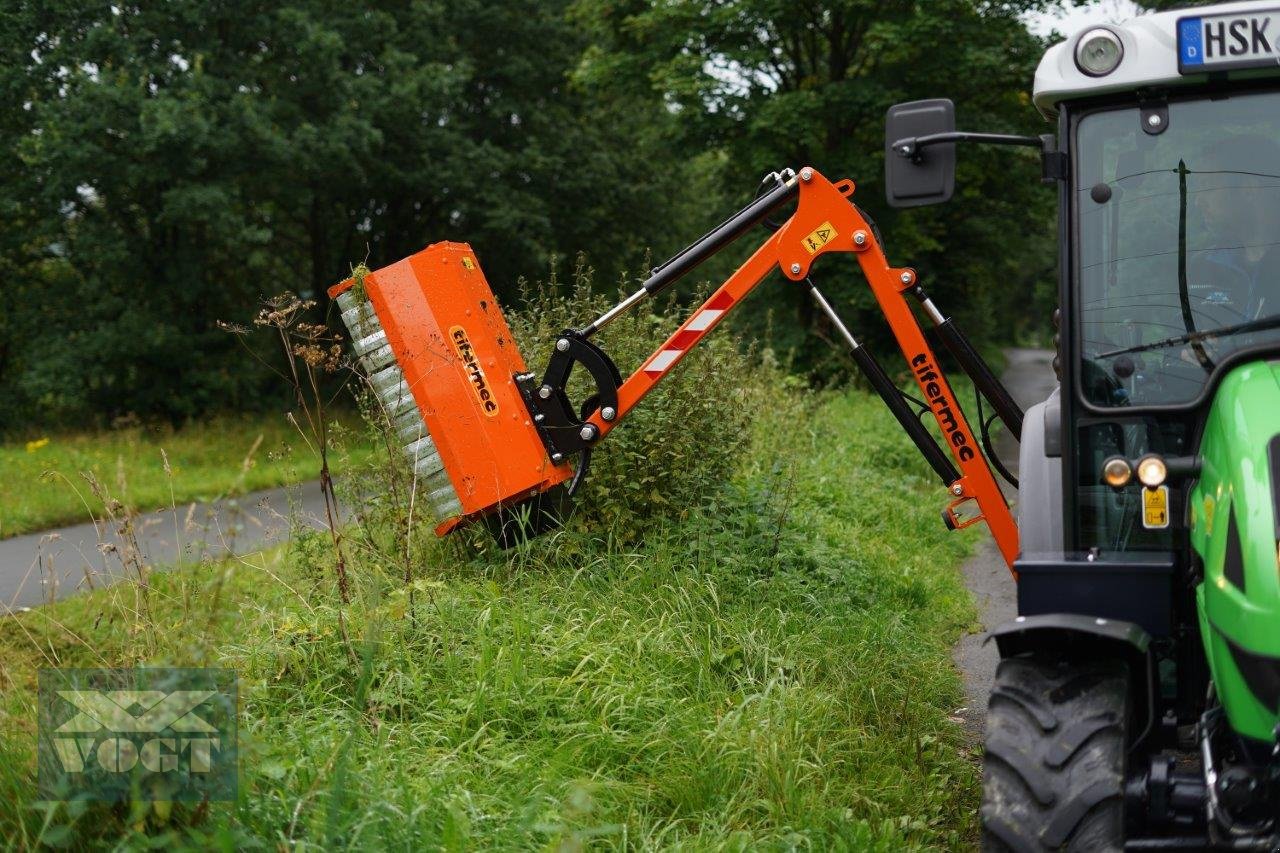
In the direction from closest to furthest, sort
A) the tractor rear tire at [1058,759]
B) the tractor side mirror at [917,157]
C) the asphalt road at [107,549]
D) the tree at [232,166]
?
the tractor rear tire at [1058,759]
the tractor side mirror at [917,157]
the asphalt road at [107,549]
the tree at [232,166]

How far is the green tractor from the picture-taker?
10.2ft

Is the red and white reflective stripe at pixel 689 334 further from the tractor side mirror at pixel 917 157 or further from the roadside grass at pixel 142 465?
the roadside grass at pixel 142 465

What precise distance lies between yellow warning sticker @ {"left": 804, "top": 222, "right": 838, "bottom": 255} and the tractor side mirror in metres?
1.18

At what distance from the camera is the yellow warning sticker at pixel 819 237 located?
18.6ft

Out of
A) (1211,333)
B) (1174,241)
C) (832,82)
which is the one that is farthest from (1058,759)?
(832,82)

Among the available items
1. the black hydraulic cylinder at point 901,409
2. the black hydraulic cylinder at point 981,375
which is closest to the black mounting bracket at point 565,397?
the black hydraulic cylinder at point 901,409

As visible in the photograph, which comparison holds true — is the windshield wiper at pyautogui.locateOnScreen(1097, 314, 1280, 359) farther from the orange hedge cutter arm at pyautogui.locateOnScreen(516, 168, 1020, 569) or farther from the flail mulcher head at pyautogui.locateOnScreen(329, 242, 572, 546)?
the flail mulcher head at pyautogui.locateOnScreen(329, 242, 572, 546)

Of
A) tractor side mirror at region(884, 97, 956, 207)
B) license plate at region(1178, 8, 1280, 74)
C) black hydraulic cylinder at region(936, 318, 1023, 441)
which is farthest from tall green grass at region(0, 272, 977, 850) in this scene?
license plate at region(1178, 8, 1280, 74)

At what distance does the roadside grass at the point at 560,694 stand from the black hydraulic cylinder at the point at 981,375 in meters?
1.21

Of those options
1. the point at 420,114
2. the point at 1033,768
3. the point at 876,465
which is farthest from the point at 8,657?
the point at 420,114

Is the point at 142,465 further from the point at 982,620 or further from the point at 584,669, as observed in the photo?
the point at 584,669

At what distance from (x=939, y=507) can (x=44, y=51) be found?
1393 cm

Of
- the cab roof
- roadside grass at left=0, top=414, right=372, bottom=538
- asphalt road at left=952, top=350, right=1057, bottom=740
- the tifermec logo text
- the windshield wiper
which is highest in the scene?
the cab roof

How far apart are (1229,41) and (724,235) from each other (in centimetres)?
247
